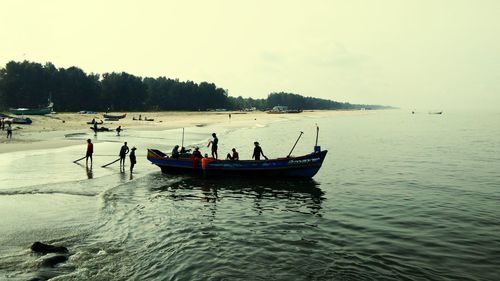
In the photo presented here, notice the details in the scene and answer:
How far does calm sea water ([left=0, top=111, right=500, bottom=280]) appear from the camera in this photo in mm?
10148

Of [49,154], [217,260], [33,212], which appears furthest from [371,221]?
[49,154]

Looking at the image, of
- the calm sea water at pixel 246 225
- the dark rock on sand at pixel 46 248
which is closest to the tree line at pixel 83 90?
the calm sea water at pixel 246 225

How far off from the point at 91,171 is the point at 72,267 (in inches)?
599

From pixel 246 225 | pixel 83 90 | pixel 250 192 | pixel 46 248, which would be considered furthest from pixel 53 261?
pixel 83 90

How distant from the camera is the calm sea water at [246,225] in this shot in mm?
10148

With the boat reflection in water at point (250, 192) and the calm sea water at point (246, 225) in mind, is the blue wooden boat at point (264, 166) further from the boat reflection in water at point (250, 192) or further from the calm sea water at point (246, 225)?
the calm sea water at point (246, 225)

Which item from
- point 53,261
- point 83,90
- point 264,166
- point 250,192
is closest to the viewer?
point 53,261

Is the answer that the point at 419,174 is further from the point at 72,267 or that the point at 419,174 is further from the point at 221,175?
Result: the point at 72,267

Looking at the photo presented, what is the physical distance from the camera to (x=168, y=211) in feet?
51.9

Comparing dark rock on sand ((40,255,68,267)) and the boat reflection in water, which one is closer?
dark rock on sand ((40,255,68,267))

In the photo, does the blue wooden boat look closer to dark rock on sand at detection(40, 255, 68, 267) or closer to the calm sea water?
the calm sea water

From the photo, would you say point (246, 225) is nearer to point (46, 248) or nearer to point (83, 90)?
point (46, 248)

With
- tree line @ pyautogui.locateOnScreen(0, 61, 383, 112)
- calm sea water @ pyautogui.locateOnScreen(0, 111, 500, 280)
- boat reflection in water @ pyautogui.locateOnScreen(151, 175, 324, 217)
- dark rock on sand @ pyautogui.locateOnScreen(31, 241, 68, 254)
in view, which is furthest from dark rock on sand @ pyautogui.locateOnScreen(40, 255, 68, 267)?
tree line @ pyautogui.locateOnScreen(0, 61, 383, 112)

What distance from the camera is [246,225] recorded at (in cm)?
1416
